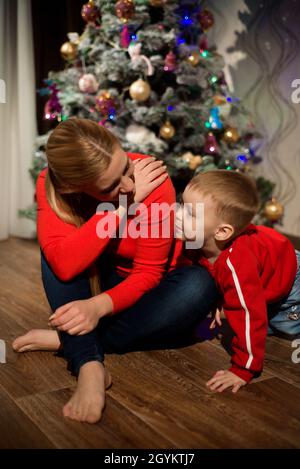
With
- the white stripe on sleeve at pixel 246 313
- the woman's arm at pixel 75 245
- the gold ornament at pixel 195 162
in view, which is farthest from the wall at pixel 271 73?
the woman's arm at pixel 75 245

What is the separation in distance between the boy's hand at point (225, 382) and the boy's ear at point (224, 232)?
0.35 m

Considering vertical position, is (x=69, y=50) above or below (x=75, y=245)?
above

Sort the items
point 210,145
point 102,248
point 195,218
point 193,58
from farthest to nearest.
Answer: point 210,145 → point 193,58 → point 195,218 → point 102,248

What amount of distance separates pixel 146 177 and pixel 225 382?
54 cm

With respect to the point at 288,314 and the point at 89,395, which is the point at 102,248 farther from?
the point at 288,314

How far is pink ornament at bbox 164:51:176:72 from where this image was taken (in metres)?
2.46

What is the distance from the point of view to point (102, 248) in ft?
4.17

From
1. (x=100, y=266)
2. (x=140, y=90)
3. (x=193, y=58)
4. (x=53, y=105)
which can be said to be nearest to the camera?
(x=100, y=266)

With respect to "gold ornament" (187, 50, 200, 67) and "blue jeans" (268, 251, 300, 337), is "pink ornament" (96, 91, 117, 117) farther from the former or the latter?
"blue jeans" (268, 251, 300, 337)

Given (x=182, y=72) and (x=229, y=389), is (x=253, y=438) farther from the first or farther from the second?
(x=182, y=72)

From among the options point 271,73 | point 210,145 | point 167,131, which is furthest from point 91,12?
point 271,73

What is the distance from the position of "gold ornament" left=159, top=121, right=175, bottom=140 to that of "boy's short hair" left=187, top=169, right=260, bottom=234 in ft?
3.89

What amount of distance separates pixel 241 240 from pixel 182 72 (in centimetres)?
141

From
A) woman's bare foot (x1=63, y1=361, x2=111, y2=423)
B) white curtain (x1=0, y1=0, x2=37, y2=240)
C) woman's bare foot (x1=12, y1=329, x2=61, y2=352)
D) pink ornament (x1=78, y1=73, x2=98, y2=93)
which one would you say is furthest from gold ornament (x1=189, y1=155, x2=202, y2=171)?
woman's bare foot (x1=63, y1=361, x2=111, y2=423)
